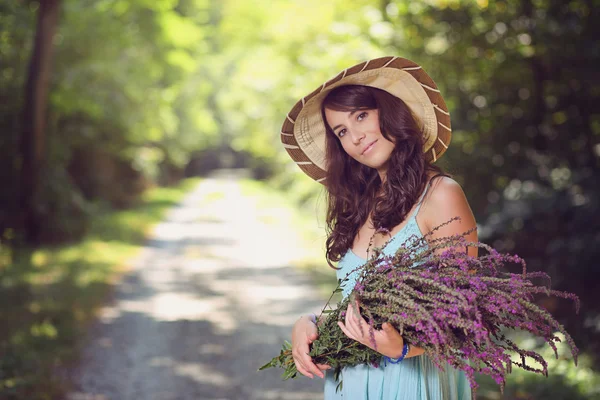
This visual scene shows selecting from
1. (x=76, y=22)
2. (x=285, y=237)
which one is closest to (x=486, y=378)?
(x=76, y=22)

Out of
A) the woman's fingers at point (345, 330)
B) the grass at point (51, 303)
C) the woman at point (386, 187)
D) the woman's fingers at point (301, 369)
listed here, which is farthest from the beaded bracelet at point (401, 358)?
the grass at point (51, 303)

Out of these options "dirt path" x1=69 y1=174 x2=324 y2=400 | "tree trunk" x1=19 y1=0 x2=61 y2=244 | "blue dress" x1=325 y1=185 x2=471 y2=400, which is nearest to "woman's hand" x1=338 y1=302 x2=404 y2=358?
"blue dress" x1=325 y1=185 x2=471 y2=400

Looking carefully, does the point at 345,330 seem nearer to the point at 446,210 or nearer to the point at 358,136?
the point at 446,210

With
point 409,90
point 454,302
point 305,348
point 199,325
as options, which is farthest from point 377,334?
point 199,325

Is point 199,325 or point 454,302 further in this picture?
point 199,325

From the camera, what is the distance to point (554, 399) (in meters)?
5.34

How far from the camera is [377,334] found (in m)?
2.01

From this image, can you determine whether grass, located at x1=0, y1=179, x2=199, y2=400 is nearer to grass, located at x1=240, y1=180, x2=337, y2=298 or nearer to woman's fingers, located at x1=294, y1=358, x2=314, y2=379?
grass, located at x1=240, y1=180, x2=337, y2=298

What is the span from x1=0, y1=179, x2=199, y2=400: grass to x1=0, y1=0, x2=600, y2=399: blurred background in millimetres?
30

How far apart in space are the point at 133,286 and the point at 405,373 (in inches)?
351

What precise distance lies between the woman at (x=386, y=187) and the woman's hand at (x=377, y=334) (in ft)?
0.11

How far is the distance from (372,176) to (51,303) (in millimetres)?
7114

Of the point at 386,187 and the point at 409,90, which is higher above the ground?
the point at 409,90

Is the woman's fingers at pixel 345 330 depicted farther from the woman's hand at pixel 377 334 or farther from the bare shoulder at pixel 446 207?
the bare shoulder at pixel 446 207
